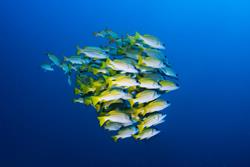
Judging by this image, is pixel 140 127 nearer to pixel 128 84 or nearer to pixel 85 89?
pixel 128 84

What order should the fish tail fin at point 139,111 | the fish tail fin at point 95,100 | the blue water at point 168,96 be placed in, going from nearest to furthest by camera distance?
1. the fish tail fin at point 95,100
2. the fish tail fin at point 139,111
3. the blue water at point 168,96

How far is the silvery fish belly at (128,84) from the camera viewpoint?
3359 mm

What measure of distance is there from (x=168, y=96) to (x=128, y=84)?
7.71 m

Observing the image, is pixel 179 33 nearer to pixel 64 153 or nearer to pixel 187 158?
pixel 187 158

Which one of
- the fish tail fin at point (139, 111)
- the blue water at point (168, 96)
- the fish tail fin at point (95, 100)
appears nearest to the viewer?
the fish tail fin at point (95, 100)

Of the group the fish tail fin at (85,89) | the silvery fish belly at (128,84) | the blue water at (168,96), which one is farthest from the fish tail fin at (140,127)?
the blue water at (168,96)

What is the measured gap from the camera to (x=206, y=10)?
11.6 metres

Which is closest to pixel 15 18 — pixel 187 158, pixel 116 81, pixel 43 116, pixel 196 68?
pixel 43 116

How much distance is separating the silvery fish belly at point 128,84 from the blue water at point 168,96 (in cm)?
613

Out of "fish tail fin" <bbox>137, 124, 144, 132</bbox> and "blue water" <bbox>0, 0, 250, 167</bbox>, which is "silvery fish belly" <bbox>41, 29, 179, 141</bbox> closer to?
"fish tail fin" <bbox>137, 124, 144, 132</bbox>

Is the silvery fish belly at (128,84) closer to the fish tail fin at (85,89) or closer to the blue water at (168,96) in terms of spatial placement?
the fish tail fin at (85,89)

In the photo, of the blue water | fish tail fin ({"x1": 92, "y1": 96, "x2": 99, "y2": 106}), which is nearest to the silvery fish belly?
fish tail fin ({"x1": 92, "y1": 96, "x2": 99, "y2": 106})

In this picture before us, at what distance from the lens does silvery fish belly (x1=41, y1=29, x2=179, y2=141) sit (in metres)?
3.36

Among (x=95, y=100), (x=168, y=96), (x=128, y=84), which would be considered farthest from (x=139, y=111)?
(x=168, y=96)
